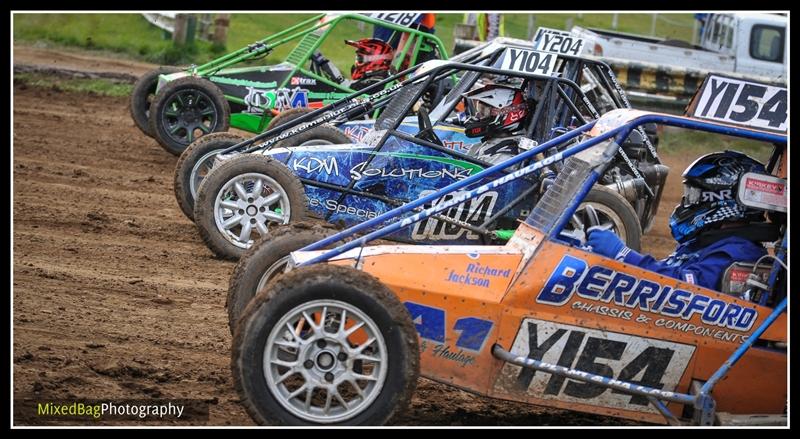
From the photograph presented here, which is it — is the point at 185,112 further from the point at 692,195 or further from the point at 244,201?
the point at 692,195

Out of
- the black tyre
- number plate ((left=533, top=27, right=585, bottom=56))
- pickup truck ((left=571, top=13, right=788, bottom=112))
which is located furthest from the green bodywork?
the black tyre

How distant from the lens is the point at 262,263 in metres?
5.55

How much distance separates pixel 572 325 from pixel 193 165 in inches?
187

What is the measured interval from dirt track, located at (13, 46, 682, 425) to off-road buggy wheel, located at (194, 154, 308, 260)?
A: 0.27 metres

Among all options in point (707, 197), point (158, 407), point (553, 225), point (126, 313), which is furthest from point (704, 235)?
point (126, 313)

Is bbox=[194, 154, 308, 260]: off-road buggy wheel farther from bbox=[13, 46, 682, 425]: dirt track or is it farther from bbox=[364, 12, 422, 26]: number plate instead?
bbox=[364, 12, 422, 26]: number plate

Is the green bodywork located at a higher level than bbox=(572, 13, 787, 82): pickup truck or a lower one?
lower

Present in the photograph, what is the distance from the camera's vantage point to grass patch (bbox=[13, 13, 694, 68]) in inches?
735

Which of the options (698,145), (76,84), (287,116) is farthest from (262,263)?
(76,84)

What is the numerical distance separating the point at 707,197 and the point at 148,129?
323 inches

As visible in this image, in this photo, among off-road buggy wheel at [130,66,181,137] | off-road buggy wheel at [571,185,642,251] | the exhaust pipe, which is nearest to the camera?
off-road buggy wheel at [571,185,642,251]

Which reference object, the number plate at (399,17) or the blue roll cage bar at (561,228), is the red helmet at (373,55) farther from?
the blue roll cage bar at (561,228)

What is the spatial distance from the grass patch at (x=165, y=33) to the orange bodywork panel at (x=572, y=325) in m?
11.3

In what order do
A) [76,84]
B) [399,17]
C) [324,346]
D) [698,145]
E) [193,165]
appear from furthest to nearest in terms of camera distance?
[76,84] < [698,145] < [399,17] < [193,165] < [324,346]
